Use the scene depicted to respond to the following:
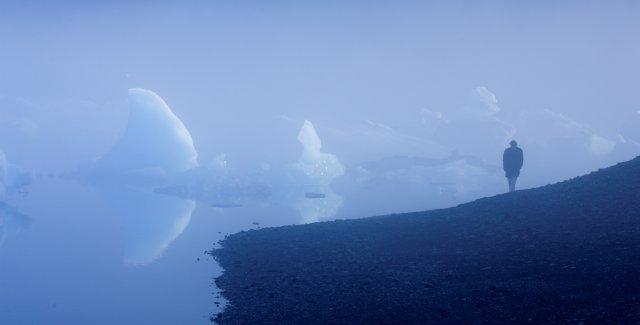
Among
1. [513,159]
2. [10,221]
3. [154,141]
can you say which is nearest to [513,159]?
[513,159]

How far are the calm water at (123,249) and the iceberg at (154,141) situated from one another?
291 centimetres

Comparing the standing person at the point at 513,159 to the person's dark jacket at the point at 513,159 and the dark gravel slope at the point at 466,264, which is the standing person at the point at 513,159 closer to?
the person's dark jacket at the point at 513,159

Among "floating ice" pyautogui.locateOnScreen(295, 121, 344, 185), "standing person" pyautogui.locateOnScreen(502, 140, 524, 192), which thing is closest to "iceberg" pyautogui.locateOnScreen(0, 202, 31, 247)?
"floating ice" pyautogui.locateOnScreen(295, 121, 344, 185)

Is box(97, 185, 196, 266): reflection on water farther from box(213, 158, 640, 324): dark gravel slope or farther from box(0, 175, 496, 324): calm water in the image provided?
box(213, 158, 640, 324): dark gravel slope

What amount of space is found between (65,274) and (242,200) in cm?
1999

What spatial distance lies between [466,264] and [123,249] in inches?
631

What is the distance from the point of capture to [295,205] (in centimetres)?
3597

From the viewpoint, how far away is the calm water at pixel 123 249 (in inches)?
544

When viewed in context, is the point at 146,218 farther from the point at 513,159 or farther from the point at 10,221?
the point at 513,159

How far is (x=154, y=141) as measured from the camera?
144 ft

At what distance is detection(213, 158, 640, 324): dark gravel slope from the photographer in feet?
30.9

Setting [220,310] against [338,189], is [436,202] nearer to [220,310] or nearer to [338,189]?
[338,189]

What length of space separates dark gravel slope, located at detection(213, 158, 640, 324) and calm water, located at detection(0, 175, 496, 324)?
1582 mm

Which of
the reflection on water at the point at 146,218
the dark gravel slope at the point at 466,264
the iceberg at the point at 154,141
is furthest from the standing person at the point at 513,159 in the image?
the iceberg at the point at 154,141
